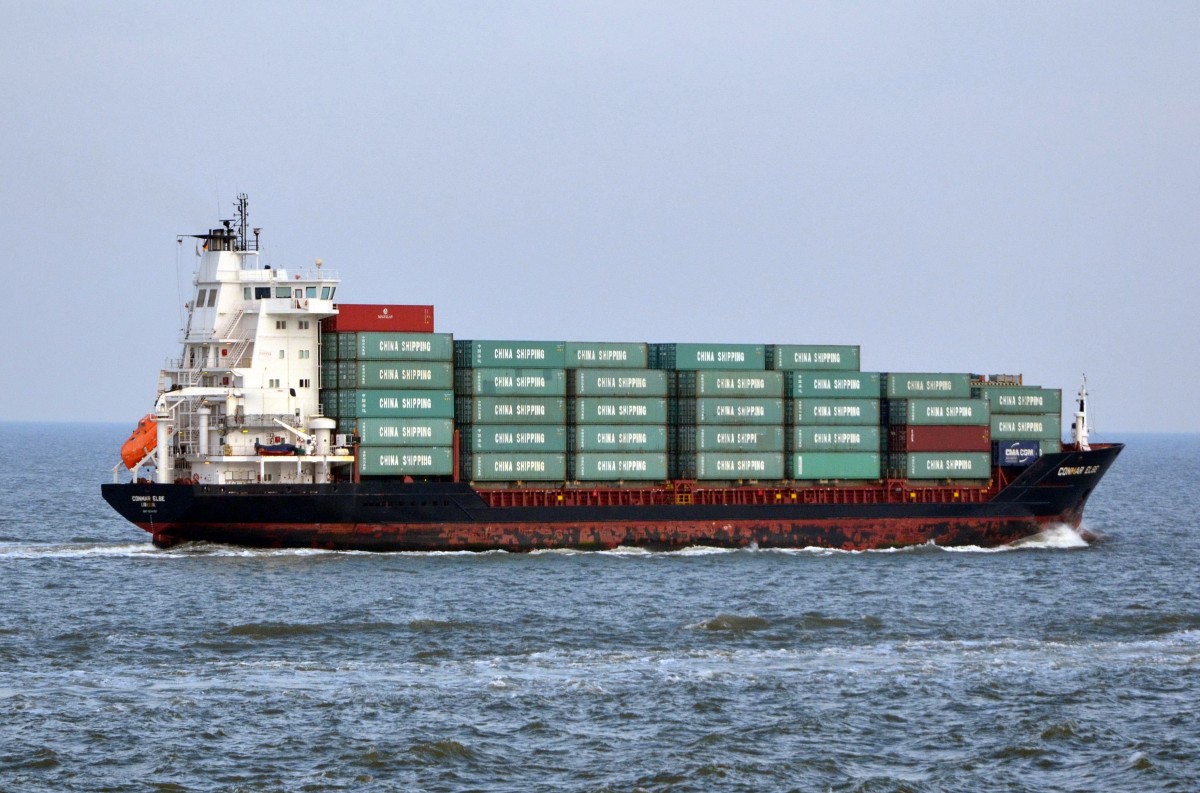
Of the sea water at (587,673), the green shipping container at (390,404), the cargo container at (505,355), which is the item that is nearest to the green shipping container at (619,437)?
the cargo container at (505,355)

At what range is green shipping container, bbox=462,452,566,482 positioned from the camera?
66.1 meters

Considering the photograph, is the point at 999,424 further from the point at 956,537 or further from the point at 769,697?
the point at 769,697

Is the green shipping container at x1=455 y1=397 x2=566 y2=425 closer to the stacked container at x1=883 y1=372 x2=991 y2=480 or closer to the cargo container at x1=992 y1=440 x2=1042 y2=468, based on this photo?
the stacked container at x1=883 y1=372 x2=991 y2=480

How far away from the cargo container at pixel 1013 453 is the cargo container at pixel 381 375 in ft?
86.5

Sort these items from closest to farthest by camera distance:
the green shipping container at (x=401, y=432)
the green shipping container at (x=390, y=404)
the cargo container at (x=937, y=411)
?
1. the green shipping container at (x=401, y=432)
2. the green shipping container at (x=390, y=404)
3. the cargo container at (x=937, y=411)

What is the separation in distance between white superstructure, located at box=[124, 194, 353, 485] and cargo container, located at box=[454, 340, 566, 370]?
18.9 feet

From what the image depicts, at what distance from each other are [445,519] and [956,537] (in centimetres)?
2310

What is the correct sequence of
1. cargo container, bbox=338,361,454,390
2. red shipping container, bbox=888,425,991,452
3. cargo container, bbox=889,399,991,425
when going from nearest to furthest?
cargo container, bbox=338,361,454,390 → red shipping container, bbox=888,425,991,452 → cargo container, bbox=889,399,991,425

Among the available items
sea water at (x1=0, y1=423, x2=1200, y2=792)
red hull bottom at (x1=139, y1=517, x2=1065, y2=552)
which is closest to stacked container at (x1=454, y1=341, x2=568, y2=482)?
red hull bottom at (x1=139, y1=517, x2=1065, y2=552)

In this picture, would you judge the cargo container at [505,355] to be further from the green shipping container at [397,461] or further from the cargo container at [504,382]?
the green shipping container at [397,461]

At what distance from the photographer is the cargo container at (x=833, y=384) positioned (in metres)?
70.7

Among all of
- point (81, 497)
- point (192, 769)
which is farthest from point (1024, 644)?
point (81, 497)

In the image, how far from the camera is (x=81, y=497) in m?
105

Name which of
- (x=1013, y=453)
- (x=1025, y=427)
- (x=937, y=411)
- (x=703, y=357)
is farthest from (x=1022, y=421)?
(x=703, y=357)
